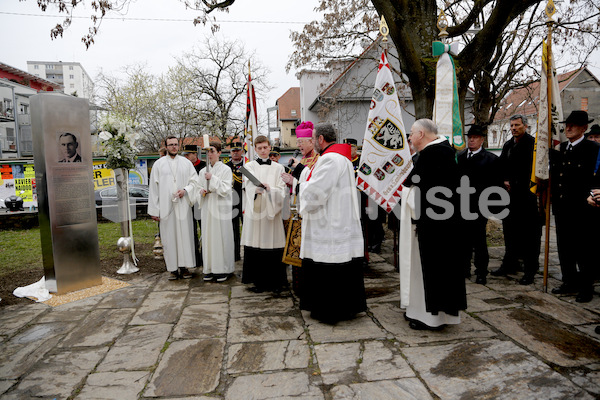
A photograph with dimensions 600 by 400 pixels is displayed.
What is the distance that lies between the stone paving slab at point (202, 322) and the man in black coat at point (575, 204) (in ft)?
12.7

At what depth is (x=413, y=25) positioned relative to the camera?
23.0ft

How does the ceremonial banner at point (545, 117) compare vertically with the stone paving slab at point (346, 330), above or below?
above

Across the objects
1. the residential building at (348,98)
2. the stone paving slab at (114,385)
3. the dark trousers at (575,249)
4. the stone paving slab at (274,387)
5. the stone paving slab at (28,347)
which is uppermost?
the residential building at (348,98)

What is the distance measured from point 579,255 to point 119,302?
5.49 m

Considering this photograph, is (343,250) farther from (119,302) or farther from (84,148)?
(84,148)

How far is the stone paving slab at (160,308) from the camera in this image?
440 cm

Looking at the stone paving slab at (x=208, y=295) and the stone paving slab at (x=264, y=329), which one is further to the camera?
the stone paving slab at (x=208, y=295)

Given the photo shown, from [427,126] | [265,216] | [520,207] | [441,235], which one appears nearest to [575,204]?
[520,207]

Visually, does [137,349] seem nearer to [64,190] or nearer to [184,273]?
[184,273]

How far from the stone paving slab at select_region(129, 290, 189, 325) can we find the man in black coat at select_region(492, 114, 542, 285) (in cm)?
427

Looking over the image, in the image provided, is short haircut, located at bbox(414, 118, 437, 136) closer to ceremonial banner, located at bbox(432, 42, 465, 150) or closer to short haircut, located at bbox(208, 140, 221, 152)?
ceremonial banner, located at bbox(432, 42, 465, 150)

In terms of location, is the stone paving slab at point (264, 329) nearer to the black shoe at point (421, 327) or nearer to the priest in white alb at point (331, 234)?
the priest in white alb at point (331, 234)

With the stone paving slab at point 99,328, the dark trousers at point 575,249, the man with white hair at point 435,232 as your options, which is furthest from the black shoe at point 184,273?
the dark trousers at point 575,249

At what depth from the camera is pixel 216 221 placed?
5.95 m
